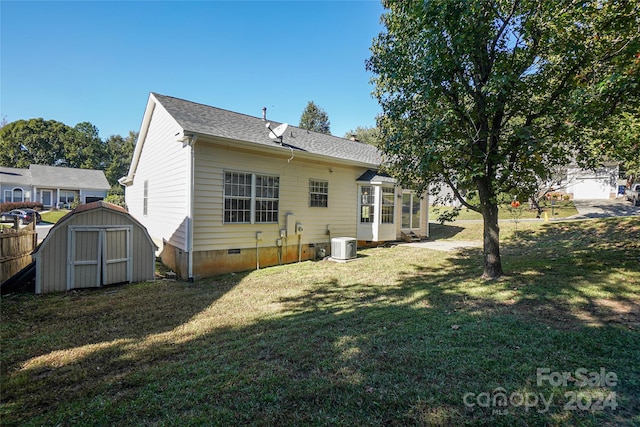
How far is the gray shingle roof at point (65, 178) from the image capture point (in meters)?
31.5

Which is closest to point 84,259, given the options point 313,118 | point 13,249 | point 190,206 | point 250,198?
point 13,249

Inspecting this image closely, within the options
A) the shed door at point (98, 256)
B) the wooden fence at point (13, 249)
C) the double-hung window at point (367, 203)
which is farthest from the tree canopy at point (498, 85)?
the wooden fence at point (13, 249)

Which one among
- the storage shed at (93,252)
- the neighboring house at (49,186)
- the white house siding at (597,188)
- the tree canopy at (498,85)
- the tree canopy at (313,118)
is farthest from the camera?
the tree canopy at (313,118)

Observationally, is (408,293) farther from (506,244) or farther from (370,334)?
(506,244)

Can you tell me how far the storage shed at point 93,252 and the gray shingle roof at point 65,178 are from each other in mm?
34394

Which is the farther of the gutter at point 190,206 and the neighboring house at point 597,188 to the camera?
the neighboring house at point 597,188

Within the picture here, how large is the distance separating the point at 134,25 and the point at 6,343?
947 cm

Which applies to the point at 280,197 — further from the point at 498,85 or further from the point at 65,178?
the point at 65,178

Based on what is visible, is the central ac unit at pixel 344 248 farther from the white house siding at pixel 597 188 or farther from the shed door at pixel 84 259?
the white house siding at pixel 597 188

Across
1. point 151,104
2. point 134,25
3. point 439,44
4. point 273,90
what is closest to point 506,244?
point 439,44

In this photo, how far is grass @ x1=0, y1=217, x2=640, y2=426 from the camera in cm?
238

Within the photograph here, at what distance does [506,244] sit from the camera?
1131 cm

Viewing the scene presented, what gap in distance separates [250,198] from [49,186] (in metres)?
35.6

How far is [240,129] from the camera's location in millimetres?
9555
